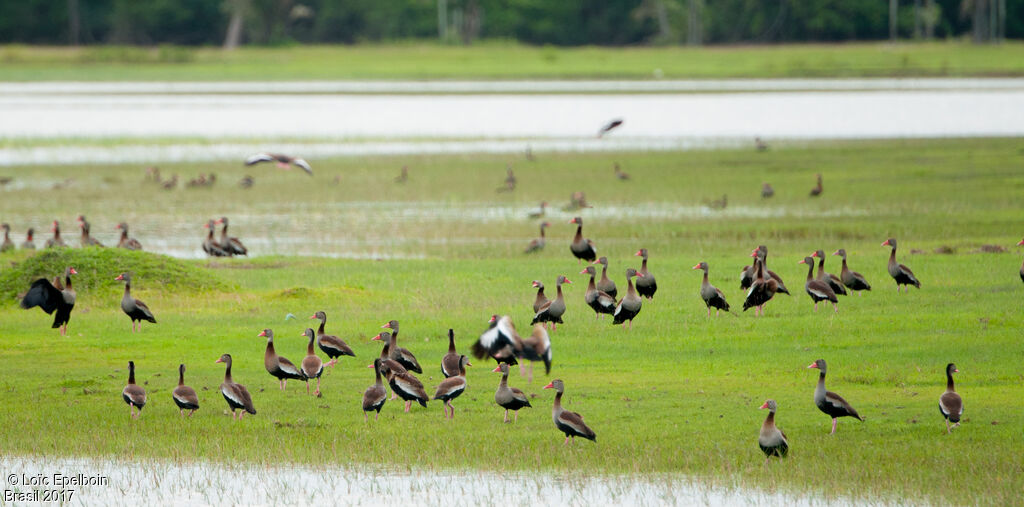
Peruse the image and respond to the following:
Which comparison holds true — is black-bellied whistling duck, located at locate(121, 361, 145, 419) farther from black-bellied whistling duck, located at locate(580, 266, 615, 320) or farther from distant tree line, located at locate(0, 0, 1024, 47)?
distant tree line, located at locate(0, 0, 1024, 47)

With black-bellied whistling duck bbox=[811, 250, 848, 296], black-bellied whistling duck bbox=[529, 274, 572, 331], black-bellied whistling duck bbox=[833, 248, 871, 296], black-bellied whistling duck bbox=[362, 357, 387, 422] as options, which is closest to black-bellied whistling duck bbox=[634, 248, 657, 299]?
black-bellied whistling duck bbox=[529, 274, 572, 331]

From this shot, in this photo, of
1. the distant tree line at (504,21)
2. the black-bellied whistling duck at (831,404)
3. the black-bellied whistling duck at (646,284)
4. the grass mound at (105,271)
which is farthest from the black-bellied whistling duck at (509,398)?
the distant tree line at (504,21)

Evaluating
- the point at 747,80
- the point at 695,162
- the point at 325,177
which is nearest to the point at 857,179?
the point at 695,162

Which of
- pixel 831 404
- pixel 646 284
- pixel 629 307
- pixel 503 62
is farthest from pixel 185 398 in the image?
pixel 503 62

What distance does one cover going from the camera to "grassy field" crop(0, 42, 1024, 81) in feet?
257

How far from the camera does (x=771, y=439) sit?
10.6 m

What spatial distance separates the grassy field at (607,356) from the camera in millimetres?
11180

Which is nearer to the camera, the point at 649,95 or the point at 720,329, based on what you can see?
the point at 720,329

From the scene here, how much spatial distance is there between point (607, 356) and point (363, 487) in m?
4.19

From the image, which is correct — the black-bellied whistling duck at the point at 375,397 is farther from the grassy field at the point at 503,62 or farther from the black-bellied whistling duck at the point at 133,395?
the grassy field at the point at 503,62

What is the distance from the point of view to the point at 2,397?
1328 cm

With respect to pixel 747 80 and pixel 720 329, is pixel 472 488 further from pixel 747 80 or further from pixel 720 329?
pixel 747 80

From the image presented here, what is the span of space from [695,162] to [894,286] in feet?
66.6

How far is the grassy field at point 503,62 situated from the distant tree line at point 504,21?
108 inches
